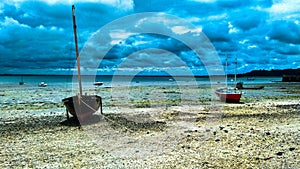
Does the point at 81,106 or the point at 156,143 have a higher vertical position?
the point at 81,106

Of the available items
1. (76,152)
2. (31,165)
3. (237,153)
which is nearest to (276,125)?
(237,153)

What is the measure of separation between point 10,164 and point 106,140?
4.67 meters

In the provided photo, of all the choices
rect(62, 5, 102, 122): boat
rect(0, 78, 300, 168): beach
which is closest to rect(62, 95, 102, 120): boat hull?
rect(62, 5, 102, 122): boat

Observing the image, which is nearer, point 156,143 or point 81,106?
point 156,143

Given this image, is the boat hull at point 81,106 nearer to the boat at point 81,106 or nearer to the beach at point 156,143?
the boat at point 81,106

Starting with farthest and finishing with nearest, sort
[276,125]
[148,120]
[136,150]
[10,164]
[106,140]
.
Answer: [148,120], [276,125], [106,140], [136,150], [10,164]

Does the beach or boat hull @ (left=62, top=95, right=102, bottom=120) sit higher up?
boat hull @ (left=62, top=95, right=102, bottom=120)

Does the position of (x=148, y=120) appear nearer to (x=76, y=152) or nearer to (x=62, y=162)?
(x=76, y=152)

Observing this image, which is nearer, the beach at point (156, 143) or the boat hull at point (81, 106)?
the beach at point (156, 143)

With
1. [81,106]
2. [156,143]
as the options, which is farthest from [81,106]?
[156,143]

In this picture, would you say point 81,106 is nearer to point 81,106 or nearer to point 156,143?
point 81,106

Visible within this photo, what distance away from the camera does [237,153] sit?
11398mm

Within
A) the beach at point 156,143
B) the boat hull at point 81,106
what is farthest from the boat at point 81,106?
the beach at point 156,143

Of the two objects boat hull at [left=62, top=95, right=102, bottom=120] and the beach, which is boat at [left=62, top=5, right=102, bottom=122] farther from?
the beach
